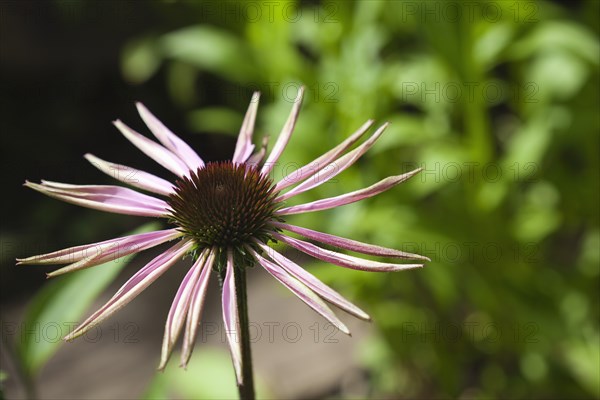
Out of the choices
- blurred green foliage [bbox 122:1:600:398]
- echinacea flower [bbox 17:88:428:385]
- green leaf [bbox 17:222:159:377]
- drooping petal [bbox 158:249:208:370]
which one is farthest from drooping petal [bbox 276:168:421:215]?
blurred green foliage [bbox 122:1:600:398]

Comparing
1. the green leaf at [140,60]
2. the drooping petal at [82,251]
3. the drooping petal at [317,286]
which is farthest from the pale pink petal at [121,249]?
the green leaf at [140,60]

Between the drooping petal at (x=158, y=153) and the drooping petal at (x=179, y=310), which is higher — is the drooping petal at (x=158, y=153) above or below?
above

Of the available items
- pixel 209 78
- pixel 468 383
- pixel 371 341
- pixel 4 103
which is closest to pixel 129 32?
pixel 209 78

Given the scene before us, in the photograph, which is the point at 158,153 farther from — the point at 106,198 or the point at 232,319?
the point at 232,319

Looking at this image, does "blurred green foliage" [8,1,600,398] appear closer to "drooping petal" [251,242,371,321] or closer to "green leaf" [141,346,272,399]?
"green leaf" [141,346,272,399]

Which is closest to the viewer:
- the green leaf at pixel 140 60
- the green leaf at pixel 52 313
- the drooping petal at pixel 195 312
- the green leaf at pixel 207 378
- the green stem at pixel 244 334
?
Result: the drooping petal at pixel 195 312

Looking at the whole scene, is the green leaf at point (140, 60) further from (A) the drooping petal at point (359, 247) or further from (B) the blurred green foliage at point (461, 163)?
(A) the drooping petal at point (359, 247)
